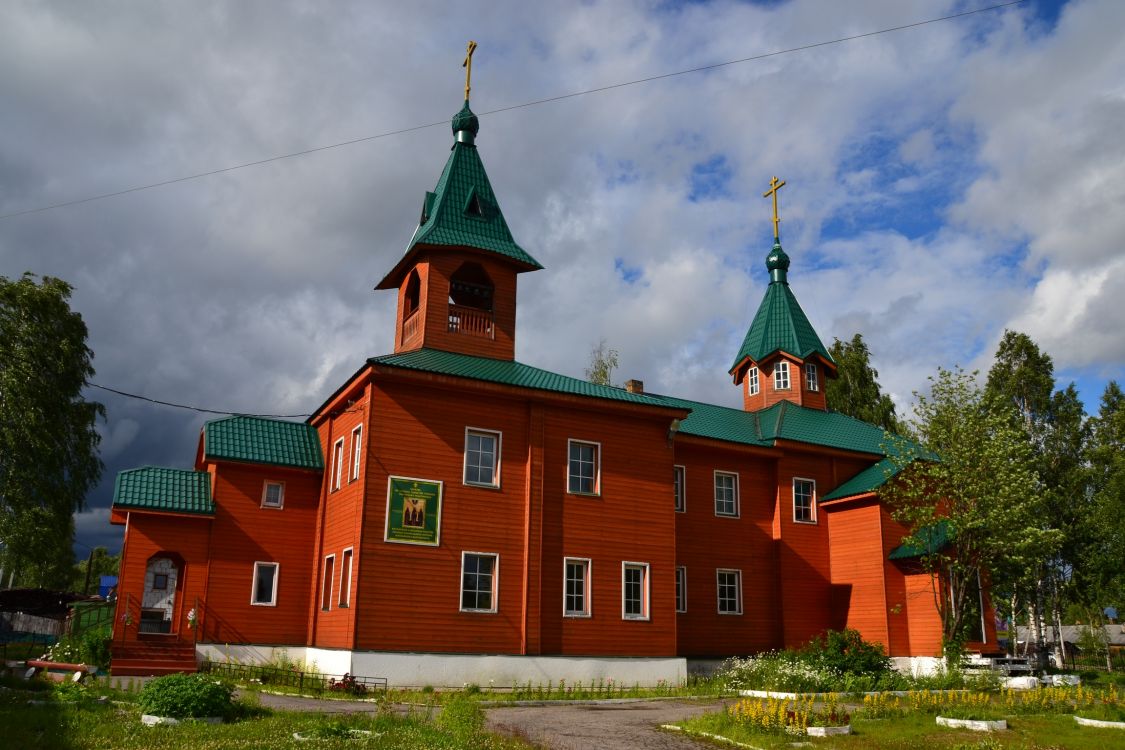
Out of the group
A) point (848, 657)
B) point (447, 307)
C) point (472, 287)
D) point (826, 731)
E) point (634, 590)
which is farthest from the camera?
point (472, 287)

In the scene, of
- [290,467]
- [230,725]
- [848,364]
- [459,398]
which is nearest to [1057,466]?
[848,364]

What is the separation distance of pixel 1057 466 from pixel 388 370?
2685 centimetres

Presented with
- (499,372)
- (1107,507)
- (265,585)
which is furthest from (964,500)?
(265,585)

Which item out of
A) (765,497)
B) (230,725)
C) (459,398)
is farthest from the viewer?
(765,497)

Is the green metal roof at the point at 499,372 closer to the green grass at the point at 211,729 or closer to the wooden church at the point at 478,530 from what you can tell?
the wooden church at the point at 478,530

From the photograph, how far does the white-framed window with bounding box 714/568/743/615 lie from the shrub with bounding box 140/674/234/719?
15.9 m

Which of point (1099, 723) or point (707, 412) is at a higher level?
point (707, 412)

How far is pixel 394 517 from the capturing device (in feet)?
62.7

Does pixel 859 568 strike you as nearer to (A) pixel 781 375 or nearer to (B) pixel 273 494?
(A) pixel 781 375

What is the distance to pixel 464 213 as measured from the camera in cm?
2383

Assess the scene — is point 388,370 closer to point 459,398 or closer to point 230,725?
point 459,398

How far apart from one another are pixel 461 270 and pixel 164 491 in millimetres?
9090

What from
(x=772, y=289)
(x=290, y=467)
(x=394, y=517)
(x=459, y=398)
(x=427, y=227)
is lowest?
(x=394, y=517)

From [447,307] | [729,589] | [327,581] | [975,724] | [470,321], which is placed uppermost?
[447,307]
